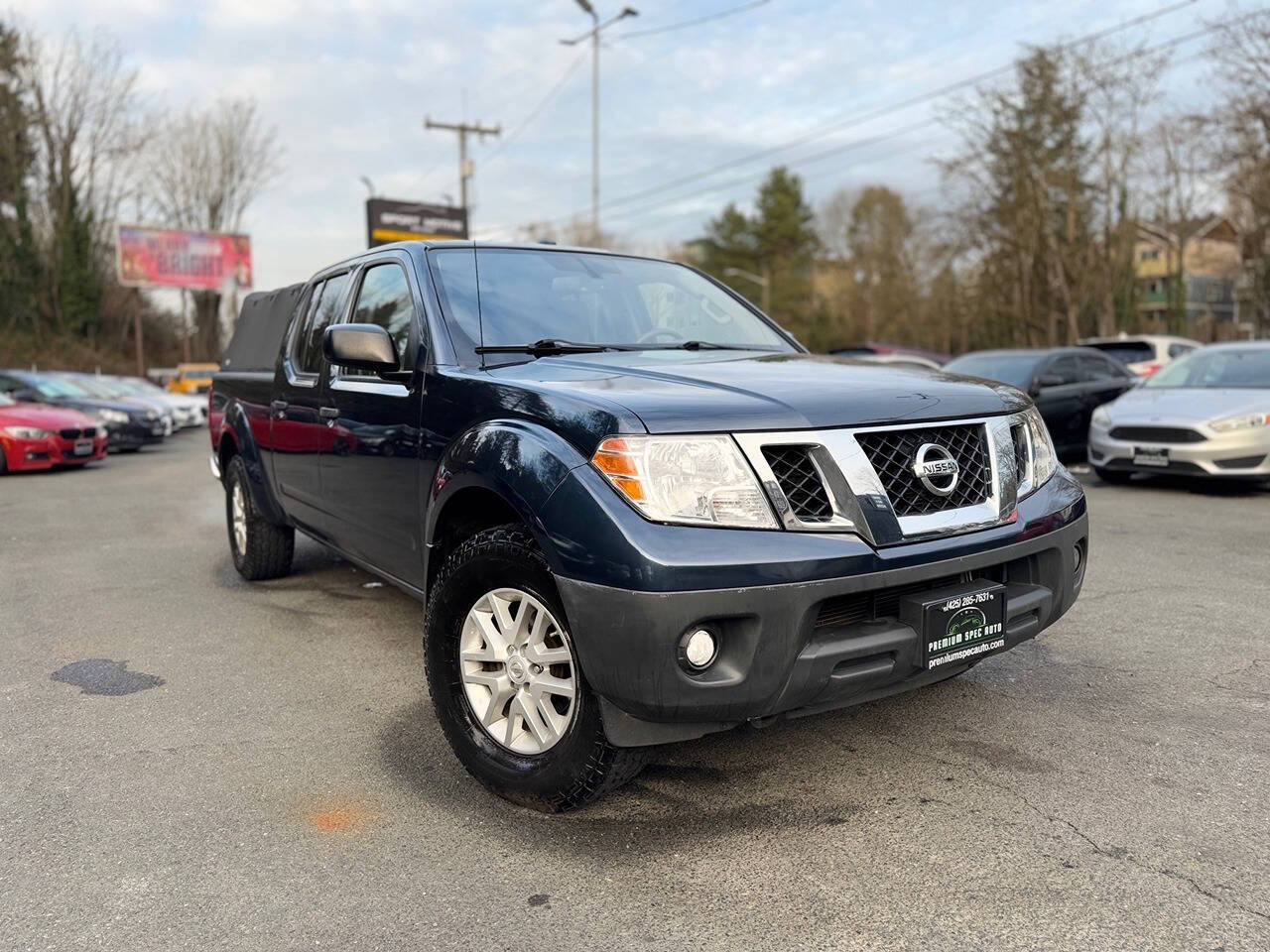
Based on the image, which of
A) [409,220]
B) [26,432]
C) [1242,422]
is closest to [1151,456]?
[1242,422]

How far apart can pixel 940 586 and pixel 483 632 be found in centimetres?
135

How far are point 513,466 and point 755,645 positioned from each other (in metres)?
0.86

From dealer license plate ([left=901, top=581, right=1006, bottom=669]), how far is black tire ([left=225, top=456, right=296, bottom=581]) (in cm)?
413

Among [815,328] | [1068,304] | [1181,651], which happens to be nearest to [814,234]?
[815,328]

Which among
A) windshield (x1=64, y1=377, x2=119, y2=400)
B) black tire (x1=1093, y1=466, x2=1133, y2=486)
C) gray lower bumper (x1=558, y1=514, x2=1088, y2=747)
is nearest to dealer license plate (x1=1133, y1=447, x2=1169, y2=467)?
black tire (x1=1093, y1=466, x2=1133, y2=486)

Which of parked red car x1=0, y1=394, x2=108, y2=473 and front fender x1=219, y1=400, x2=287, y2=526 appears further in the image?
parked red car x1=0, y1=394, x2=108, y2=473

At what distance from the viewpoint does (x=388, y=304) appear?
417cm

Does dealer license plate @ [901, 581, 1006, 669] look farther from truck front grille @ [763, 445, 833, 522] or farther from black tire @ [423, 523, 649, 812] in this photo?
black tire @ [423, 523, 649, 812]

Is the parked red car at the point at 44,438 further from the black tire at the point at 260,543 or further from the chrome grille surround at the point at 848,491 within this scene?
the chrome grille surround at the point at 848,491

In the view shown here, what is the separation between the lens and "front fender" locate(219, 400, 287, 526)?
5.45 metres

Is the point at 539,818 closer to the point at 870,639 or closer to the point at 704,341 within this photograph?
the point at 870,639

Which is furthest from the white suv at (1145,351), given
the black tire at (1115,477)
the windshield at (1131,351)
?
the black tire at (1115,477)

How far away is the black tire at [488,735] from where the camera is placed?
2.69 m

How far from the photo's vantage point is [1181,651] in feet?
14.1
